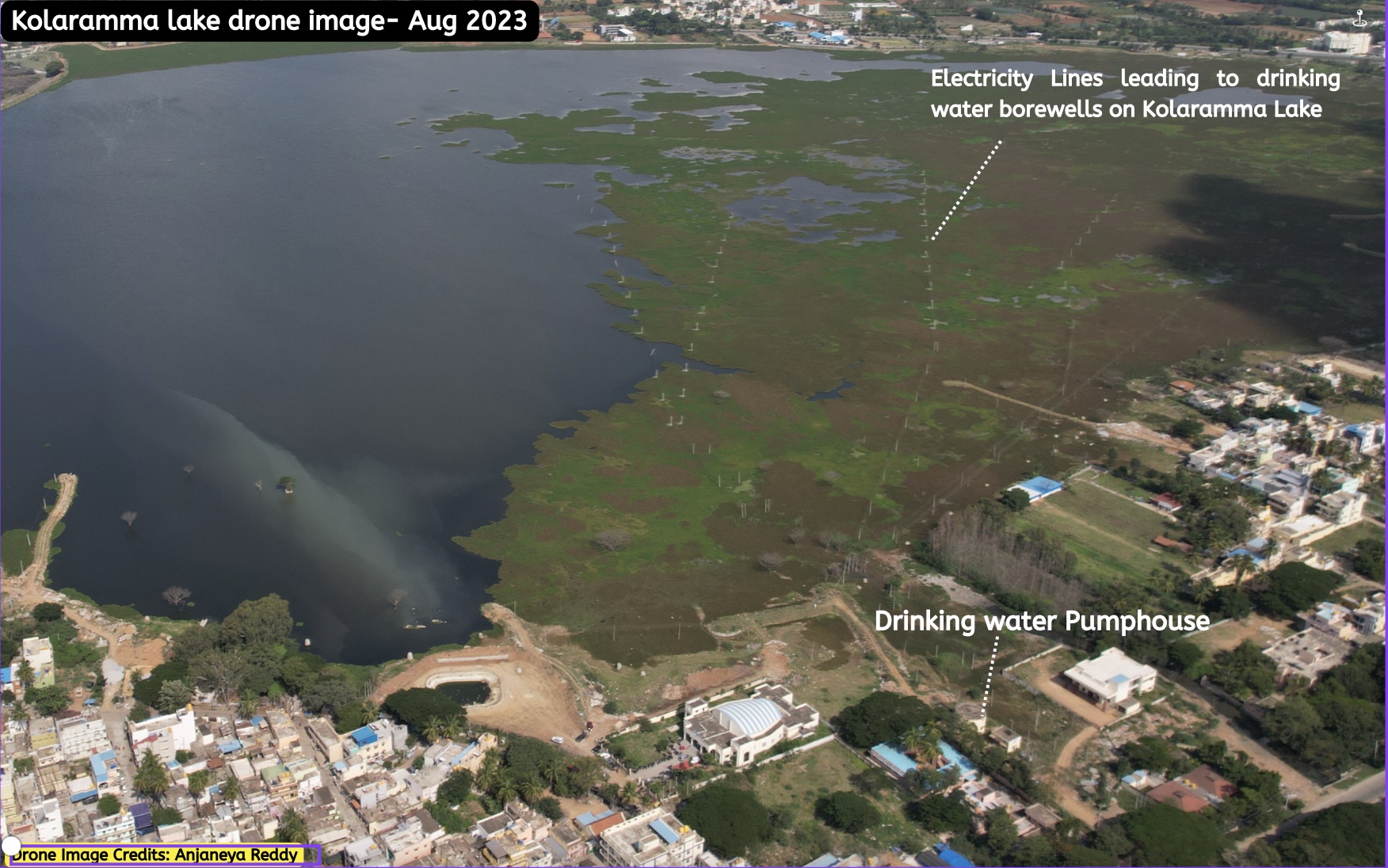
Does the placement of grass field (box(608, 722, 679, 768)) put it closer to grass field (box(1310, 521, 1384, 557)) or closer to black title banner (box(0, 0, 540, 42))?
black title banner (box(0, 0, 540, 42))

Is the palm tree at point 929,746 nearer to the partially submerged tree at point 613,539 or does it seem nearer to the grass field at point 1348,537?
the partially submerged tree at point 613,539

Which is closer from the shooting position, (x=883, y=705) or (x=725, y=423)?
(x=883, y=705)

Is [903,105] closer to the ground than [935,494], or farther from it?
farther from it

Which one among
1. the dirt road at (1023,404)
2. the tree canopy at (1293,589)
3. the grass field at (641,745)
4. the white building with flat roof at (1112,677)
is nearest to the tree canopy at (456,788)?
the grass field at (641,745)

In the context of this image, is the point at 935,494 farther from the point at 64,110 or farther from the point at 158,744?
the point at 64,110

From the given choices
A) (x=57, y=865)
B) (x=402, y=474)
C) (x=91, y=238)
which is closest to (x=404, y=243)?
(x=91, y=238)

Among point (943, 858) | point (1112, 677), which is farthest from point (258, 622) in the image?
point (1112, 677)
